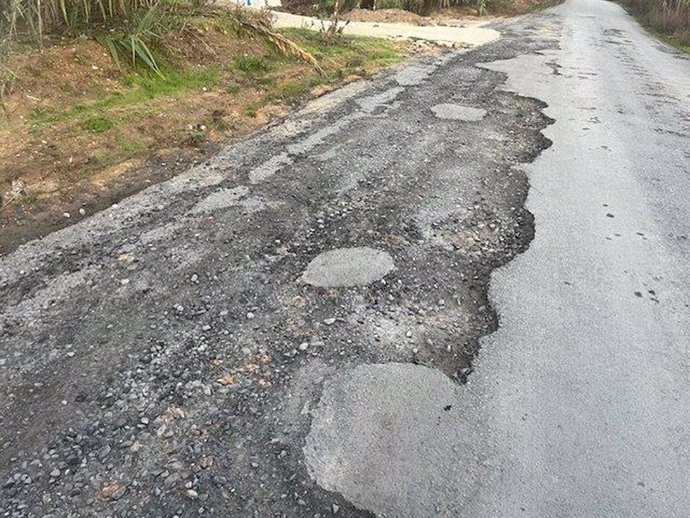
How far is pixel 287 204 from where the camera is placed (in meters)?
4.02

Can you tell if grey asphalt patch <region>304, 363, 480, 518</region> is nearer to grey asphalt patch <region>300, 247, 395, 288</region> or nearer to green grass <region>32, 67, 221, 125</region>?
grey asphalt patch <region>300, 247, 395, 288</region>

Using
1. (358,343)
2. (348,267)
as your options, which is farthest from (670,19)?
(358,343)

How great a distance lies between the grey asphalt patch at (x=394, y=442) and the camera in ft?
6.63

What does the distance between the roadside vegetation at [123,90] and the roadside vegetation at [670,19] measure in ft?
38.4

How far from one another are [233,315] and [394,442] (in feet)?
3.70

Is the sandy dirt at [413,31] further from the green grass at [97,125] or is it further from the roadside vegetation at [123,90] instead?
the green grass at [97,125]

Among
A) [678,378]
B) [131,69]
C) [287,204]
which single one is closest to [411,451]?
[678,378]

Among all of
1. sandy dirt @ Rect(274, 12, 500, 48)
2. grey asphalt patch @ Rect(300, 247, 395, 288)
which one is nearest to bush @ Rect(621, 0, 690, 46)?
sandy dirt @ Rect(274, 12, 500, 48)

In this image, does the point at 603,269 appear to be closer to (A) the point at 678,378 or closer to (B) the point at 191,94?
(A) the point at 678,378

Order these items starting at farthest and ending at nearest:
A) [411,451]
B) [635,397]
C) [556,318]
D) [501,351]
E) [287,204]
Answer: [287,204], [556,318], [501,351], [635,397], [411,451]

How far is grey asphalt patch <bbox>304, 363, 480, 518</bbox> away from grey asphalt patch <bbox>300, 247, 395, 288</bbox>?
0.72 m

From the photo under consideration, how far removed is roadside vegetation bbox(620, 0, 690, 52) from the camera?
15.1 metres

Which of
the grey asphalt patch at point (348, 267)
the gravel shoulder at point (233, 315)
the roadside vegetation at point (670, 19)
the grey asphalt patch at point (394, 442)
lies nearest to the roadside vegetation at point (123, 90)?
the gravel shoulder at point (233, 315)

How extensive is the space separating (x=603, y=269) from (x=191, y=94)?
4495mm
